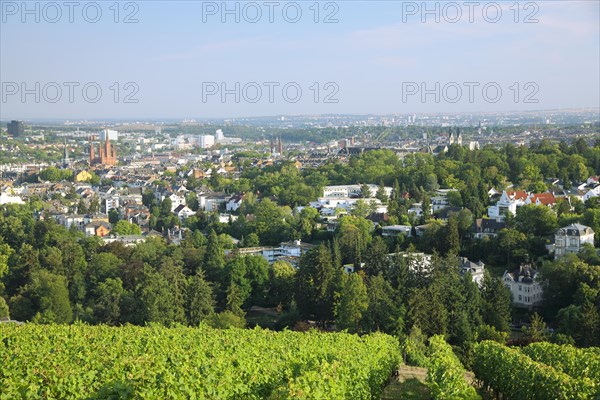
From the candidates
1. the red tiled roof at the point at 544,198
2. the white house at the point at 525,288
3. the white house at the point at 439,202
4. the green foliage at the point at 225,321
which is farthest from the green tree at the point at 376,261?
the white house at the point at 439,202

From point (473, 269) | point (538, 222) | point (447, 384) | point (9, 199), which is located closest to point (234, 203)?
point (9, 199)

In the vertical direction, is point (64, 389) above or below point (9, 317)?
above

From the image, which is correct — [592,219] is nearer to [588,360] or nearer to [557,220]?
[557,220]

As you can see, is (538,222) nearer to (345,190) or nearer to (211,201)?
(345,190)

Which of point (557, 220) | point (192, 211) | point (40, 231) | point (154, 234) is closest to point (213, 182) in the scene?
point (192, 211)

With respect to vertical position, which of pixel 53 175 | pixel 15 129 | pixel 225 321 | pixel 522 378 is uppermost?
pixel 15 129

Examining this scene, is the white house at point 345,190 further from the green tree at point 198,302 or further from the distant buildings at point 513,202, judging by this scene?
the green tree at point 198,302
